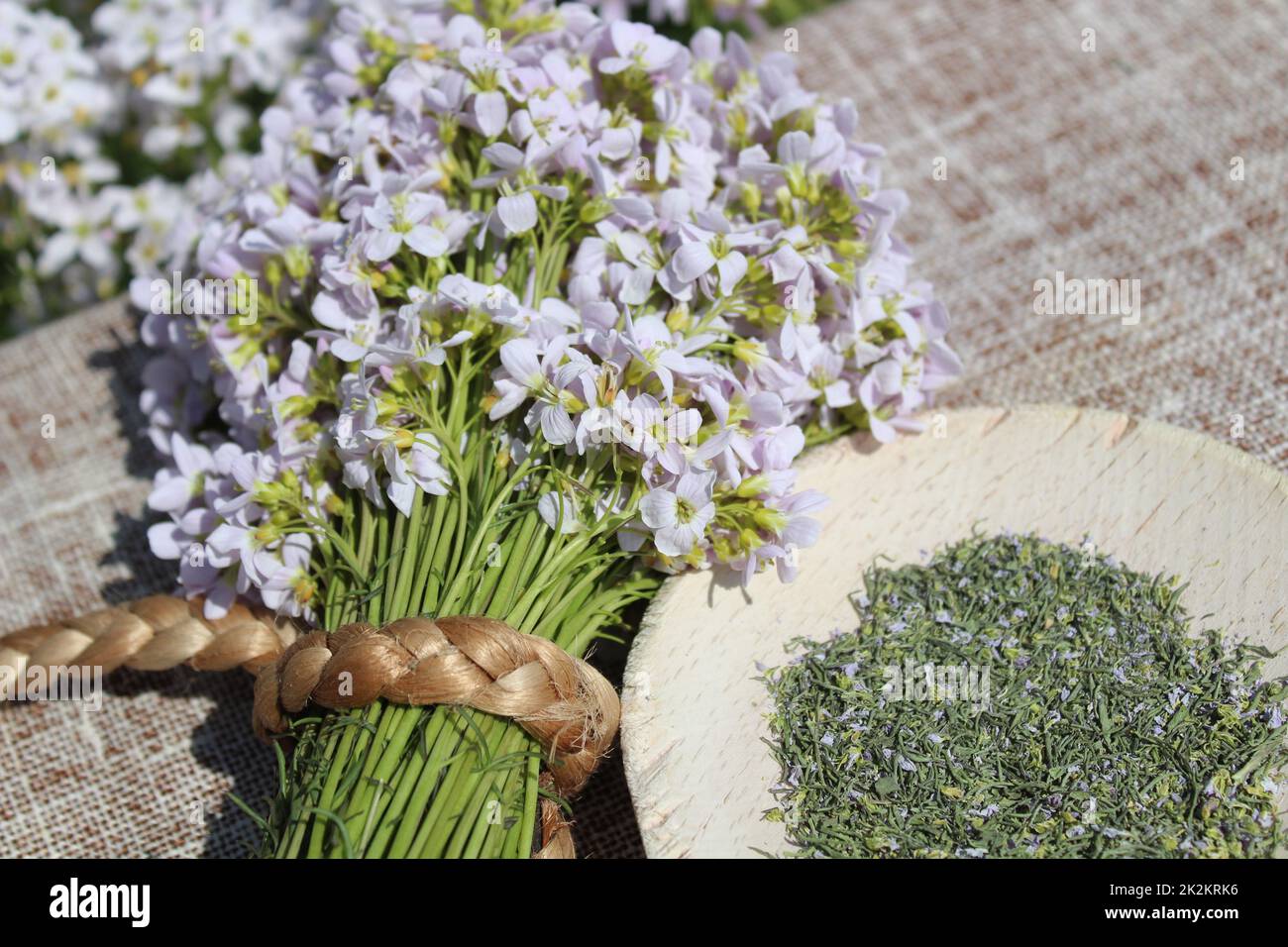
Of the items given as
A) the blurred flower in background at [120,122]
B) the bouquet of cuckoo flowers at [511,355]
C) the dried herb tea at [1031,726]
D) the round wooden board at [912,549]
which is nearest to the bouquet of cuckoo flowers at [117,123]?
the blurred flower in background at [120,122]

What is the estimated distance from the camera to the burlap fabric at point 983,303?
126 centimetres

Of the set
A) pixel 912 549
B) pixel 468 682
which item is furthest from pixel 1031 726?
pixel 468 682

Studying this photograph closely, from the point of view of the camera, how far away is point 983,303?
1.55 meters

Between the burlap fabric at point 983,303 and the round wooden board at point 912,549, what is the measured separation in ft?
0.68

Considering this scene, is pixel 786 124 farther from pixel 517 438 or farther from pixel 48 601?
pixel 48 601

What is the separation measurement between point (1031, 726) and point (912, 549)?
0.23m

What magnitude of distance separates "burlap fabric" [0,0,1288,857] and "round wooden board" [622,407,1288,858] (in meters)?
0.21

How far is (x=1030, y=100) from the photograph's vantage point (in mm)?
1706

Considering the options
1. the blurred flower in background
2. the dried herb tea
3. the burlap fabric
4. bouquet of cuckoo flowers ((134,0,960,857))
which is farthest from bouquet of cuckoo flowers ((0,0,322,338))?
the dried herb tea

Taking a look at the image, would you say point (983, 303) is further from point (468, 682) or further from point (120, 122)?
point (120, 122)

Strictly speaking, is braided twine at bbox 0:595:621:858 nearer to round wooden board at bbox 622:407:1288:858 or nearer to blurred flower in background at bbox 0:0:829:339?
round wooden board at bbox 622:407:1288:858

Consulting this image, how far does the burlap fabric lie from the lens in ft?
4.15

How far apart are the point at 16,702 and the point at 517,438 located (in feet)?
2.24
